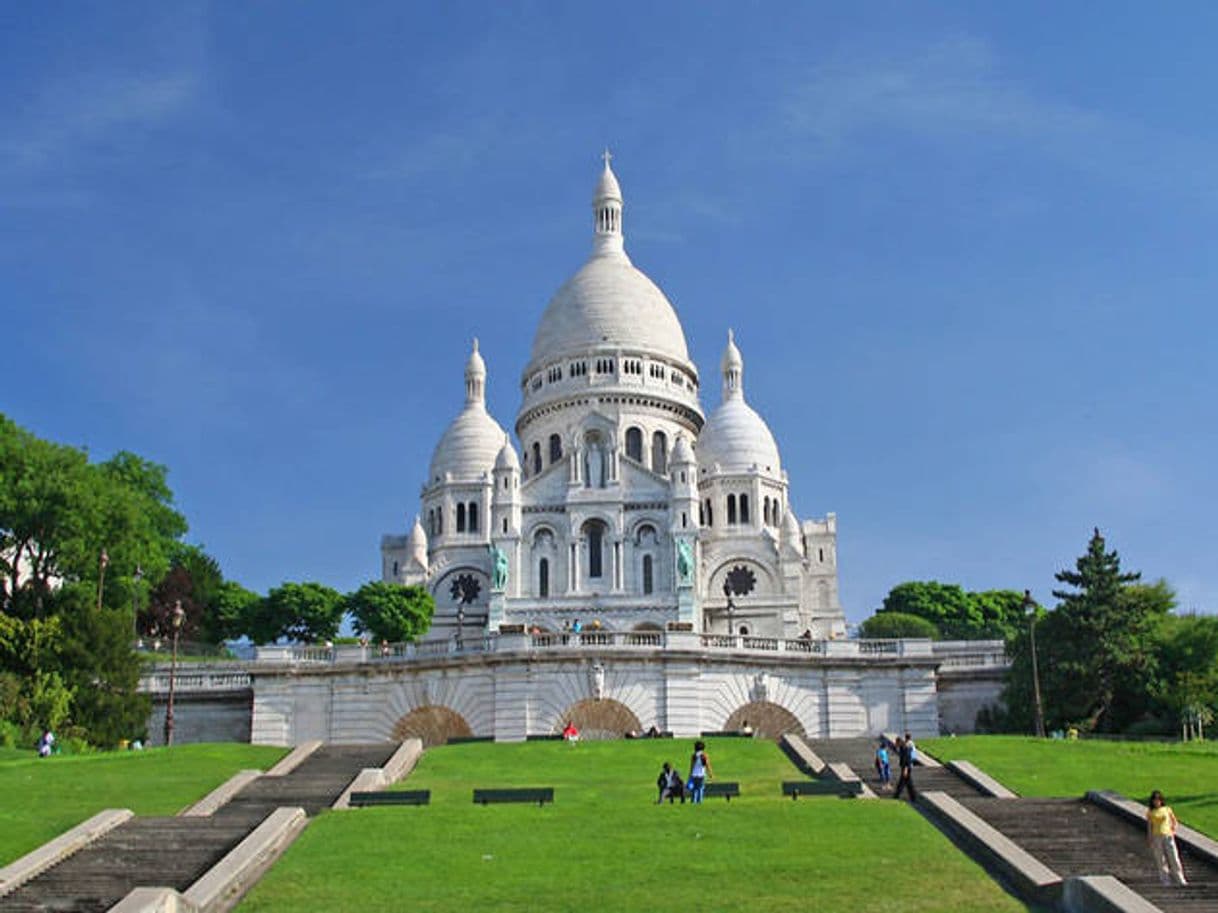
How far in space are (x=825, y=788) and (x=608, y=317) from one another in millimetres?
77610

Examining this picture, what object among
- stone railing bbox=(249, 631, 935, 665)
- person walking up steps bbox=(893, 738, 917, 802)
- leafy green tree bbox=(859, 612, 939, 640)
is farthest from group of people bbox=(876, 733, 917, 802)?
leafy green tree bbox=(859, 612, 939, 640)

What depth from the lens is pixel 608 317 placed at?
341 feet

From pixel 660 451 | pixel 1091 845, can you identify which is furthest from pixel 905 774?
pixel 660 451

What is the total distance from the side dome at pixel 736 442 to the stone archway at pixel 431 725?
54746mm

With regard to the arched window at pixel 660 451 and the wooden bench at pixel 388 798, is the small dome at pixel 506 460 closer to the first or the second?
the arched window at pixel 660 451

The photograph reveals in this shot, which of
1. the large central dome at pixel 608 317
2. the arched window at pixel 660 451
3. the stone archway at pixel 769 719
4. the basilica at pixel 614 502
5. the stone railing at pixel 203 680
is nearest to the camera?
the stone archway at pixel 769 719

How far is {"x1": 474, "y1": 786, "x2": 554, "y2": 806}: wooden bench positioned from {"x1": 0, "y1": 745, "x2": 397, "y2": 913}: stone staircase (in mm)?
3024

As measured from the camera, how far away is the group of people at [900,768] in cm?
2677

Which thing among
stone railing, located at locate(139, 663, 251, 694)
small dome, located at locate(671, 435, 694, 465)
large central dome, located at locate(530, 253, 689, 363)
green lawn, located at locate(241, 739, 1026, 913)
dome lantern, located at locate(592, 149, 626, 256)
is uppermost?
dome lantern, located at locate(592, 149, 626, 256)

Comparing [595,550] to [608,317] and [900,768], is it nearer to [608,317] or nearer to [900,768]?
[608,317]

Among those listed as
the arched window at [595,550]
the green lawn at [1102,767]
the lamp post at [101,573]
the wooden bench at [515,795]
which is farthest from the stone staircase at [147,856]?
the arched window at [595,550]

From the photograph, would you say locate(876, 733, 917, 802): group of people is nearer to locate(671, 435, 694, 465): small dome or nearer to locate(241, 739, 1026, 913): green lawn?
locate(241, 739, 1026, 913): green lawn

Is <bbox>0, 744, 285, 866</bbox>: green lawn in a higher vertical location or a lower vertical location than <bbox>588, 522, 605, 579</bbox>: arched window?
lower

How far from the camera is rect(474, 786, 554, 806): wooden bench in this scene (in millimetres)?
26953
